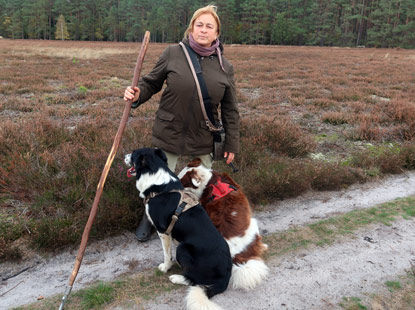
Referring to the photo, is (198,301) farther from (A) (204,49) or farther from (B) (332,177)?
(B) (332,177)

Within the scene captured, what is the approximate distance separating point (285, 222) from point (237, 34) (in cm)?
6534

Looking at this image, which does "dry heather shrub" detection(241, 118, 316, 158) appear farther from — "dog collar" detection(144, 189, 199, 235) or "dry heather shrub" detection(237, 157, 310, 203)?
"dog collar" detection(144, 189, 199, 235)

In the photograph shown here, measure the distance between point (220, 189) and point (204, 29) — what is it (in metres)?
1.68

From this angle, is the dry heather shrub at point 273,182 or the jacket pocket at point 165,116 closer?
the jacket pocket at point 165,116

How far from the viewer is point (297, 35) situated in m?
61.2

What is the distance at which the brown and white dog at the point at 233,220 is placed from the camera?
8.96ft

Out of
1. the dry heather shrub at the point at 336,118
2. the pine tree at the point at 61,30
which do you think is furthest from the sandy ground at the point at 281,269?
the pine tree at the point at 61,30

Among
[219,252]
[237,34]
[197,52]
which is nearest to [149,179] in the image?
[219,252]

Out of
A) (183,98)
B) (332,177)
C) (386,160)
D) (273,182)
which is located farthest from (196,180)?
(386,160)

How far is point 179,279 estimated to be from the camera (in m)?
2.74

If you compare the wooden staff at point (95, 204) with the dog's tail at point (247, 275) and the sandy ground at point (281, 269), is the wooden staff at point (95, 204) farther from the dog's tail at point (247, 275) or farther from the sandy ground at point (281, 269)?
the dog's tail at point (247, 275)

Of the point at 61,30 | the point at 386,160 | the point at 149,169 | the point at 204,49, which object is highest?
the point at 61,30

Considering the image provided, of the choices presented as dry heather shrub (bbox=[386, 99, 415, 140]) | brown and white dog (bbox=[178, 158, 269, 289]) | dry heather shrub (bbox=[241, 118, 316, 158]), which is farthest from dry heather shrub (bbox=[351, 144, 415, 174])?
brown and white dog (bbox=[178, 158, 269, 289])

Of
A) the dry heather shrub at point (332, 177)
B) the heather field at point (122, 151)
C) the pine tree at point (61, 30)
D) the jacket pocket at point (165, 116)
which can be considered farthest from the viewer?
the pine tree at point (61, 30)
